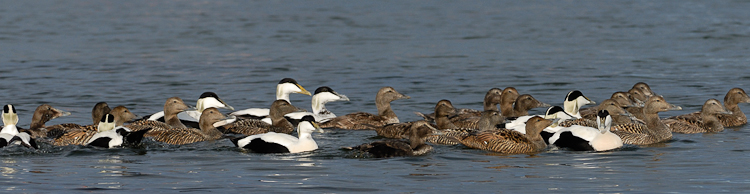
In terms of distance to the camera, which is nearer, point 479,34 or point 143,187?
point 143,187

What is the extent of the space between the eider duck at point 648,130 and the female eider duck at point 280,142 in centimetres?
448

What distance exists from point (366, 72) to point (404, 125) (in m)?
10.5

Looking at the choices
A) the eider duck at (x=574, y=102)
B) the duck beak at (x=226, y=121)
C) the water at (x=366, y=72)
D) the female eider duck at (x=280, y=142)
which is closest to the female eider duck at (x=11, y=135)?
the water at (x=366, y=72)

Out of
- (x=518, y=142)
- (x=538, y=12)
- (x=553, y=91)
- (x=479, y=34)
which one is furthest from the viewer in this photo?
(x=538, y=12)

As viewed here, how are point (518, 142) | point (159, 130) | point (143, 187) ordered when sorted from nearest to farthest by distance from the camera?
point (143, 187), point (518, 142), point (159, 130)

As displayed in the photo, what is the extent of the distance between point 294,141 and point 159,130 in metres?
2.55

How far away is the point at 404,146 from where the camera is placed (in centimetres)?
1348

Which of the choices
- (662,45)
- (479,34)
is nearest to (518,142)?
(662,45)

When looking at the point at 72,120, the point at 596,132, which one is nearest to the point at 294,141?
the point at 596,132

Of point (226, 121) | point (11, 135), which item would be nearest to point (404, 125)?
point (226, 121)

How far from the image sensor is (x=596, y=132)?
46.5ft

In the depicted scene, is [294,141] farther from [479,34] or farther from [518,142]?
[479,34]

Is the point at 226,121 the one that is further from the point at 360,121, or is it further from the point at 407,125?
the point at 407,125

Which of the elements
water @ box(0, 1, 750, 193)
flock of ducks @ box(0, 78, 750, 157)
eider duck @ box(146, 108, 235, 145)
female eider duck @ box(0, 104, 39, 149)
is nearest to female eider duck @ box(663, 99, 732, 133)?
flock of ducks @ box(0, 78, 750, 157)
